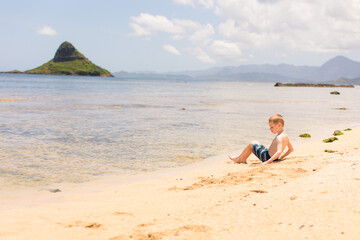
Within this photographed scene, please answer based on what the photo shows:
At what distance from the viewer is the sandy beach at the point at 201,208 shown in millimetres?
4156

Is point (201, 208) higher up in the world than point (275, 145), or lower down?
lower down

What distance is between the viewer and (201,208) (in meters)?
5.30

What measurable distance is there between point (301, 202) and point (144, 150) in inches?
288

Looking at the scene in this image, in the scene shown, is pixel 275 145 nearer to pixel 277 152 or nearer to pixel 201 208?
pixel 277 152

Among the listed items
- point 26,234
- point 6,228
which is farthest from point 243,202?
point 6,228

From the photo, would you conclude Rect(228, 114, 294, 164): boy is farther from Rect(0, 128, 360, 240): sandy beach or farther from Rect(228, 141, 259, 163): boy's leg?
Rect(0, 128, 360, 240): sandy beach

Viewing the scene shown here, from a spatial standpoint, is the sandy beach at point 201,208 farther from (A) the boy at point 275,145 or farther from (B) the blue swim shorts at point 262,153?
(B) the blue swim shorts at point 262,153

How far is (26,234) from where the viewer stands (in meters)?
4.53

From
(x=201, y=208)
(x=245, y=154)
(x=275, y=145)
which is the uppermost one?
(x=275, y=145)

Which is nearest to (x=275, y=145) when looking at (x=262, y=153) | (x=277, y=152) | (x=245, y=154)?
(x=277, y=152)

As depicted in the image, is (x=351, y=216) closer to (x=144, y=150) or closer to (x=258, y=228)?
(x=258, y=228)

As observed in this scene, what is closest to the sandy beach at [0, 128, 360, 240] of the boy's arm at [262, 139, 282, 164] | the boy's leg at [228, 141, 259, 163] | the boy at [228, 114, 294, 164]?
the boy's arm at [262, 139, 282, 164]

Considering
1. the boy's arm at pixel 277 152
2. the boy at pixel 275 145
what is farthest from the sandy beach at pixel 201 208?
the boy at pixel 275 145

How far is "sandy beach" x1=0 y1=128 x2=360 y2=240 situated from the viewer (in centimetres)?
416
